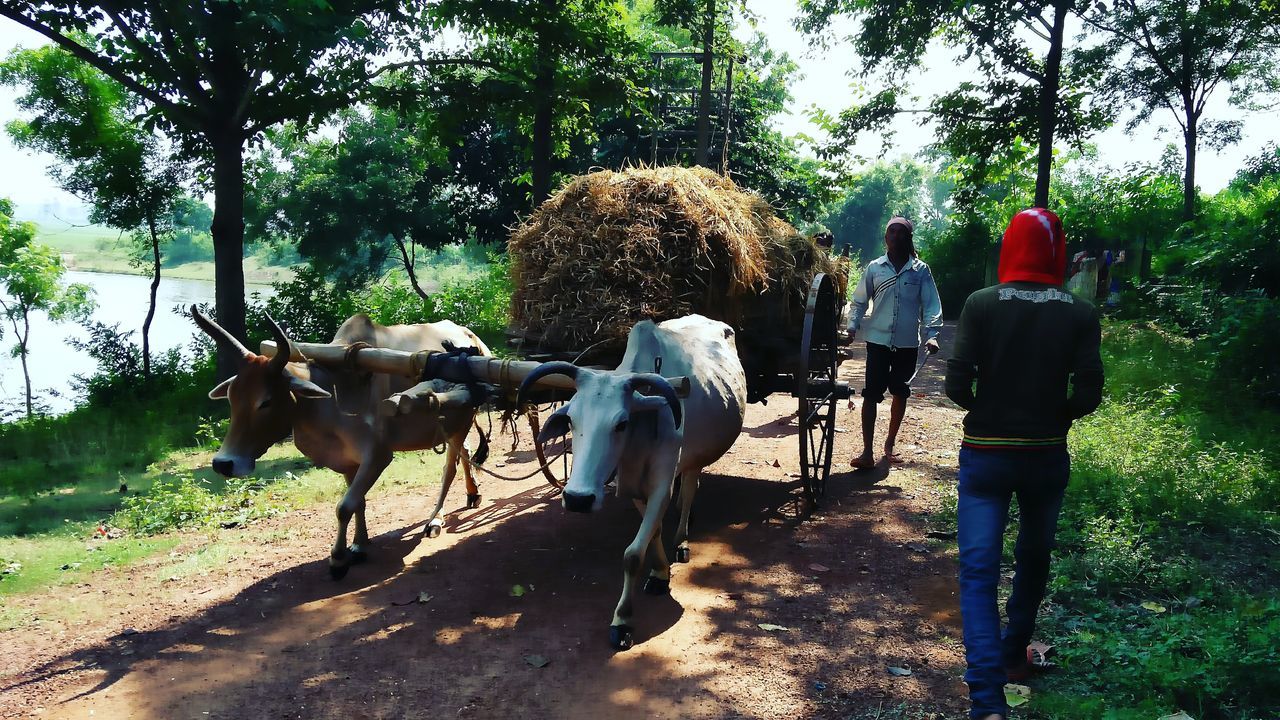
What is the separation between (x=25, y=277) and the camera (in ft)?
67.4

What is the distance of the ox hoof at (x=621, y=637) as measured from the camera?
14.8 ft

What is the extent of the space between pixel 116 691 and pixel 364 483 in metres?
1.84

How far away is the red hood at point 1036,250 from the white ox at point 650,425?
1769mm

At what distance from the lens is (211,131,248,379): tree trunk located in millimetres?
10766

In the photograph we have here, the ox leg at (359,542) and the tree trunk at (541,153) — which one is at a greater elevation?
the tree trunk at (541,153)

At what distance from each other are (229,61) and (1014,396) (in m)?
10.3

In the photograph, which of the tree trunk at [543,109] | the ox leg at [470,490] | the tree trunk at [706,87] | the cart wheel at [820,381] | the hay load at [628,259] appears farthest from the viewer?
the tree trunk at [706,87]

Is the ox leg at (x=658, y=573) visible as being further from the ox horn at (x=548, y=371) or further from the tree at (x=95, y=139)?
the tree at (x=95, y=139)

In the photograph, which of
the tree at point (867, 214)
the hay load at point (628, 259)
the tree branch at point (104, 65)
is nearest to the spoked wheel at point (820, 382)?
the hay load at point (628, 259)

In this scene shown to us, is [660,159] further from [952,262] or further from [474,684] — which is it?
[474,684]

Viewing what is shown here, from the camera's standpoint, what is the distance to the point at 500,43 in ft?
45.2

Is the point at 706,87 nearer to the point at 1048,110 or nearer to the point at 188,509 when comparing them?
the point at 1048,110

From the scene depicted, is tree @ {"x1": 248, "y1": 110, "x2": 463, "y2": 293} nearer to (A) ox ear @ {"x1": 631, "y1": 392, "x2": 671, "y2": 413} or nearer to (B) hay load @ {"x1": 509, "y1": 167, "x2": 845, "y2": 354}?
(B) hay load @ {"x1": 509, "y1": 167, "x2": 845, "y2": 354}

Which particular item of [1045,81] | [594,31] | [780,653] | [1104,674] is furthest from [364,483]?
[1045,81]
